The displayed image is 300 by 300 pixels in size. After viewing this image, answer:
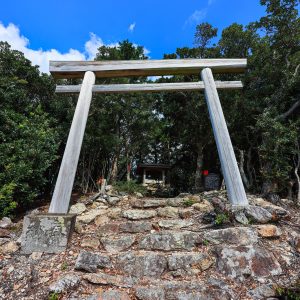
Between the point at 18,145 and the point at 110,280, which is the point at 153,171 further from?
the point at 110,280

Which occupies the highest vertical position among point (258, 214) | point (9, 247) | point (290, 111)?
point (290, 111)

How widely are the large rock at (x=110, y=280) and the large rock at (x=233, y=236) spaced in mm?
1154

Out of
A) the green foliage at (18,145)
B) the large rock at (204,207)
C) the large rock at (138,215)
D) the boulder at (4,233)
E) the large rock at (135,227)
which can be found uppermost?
the green foliage at (18,145)

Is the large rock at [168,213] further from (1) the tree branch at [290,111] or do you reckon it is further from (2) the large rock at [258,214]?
(1) the tree branch at [290,111]

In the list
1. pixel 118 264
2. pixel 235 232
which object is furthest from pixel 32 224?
pixel 235 232

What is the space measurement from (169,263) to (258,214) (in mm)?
1548

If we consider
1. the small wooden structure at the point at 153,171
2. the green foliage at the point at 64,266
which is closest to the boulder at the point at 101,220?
the green foliage at the point at 64,266

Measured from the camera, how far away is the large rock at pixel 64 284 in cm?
212

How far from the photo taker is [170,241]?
283cm

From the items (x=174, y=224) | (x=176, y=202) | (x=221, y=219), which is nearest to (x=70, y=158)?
(x=174, y=224)

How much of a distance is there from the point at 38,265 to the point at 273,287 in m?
2.63

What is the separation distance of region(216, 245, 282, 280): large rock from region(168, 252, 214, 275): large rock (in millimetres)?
149

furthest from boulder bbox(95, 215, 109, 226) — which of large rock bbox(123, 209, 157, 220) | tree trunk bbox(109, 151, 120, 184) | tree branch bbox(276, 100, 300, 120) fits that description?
tree branch bbox(276, 100, 300, 120)

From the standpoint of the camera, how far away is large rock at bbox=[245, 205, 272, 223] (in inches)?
120
